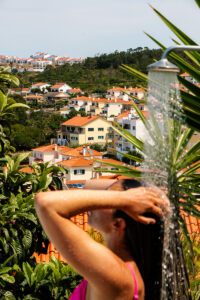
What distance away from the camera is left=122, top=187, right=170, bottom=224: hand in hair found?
1034 mm

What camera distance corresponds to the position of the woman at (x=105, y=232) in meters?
0.99

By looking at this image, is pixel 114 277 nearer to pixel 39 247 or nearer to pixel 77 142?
pixel 39 247

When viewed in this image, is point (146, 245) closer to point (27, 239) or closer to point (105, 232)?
point (105, 232)

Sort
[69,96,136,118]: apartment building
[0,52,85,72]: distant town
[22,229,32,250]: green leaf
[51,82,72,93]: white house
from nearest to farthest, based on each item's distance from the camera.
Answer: [22,229,32,250]: green leaf
[69,96,136,118]: apartment building
[51,82,72,93]: white house
[0,52,85,72]: distant town

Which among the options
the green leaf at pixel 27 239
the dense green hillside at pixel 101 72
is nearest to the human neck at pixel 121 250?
the green leaf at pixel 27 239

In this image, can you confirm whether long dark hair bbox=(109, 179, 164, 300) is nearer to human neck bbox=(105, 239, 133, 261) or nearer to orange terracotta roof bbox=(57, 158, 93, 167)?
human neck bbox=(105, 239, 133, 261)

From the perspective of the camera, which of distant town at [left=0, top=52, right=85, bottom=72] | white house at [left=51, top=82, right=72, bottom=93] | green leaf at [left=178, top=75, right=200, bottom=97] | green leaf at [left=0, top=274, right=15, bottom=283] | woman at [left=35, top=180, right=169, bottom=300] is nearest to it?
woman at [left=35, top=180, right=169, bottom=300]

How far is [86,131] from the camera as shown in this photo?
5306 cm

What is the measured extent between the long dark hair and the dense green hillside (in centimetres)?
7297

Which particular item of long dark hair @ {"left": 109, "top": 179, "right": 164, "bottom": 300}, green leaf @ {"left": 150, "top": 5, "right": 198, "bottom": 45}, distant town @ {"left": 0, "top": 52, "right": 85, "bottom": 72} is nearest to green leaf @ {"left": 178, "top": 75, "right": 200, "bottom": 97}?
green leaf @ {"left": 150, "top": 5, "right": 198, "bottom": 45}

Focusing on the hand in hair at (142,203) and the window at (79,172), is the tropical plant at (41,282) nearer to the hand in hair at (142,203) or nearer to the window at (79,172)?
the hand in hair at (142,203)

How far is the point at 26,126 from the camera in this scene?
55.3m

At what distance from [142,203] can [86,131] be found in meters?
52.1

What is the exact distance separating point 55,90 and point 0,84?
74.7 metres
